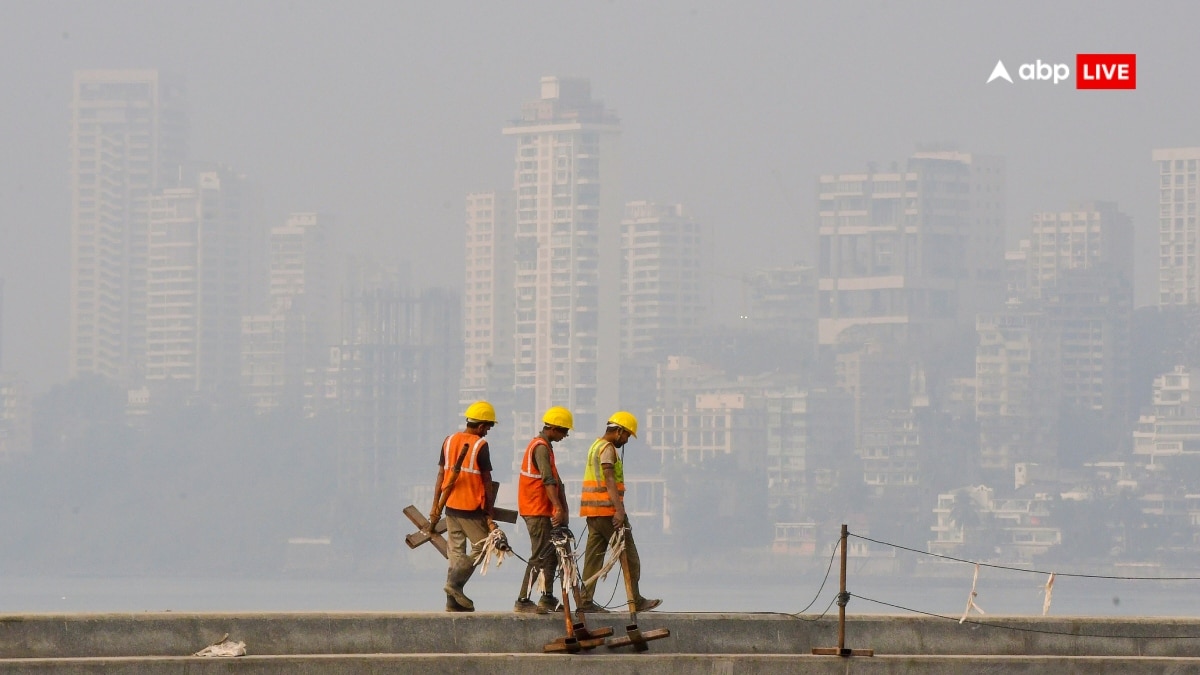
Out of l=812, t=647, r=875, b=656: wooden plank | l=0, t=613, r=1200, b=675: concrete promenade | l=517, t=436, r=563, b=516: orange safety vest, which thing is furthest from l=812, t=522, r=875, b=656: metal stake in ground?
l=517, t=436, r=563, b=516: orange safety vest

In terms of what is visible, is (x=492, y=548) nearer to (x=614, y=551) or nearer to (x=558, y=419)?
(x=614, y=551)

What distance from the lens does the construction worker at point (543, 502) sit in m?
13.4

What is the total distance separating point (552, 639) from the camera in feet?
41.0

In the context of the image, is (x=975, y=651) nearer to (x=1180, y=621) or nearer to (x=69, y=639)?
(x=1180, y=621)

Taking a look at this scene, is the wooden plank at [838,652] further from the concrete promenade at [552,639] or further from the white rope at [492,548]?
the white rope at [492,548]

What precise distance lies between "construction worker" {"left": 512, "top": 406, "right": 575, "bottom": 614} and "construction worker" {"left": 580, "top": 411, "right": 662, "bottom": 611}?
0.67 ft

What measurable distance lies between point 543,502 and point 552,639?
134 cm

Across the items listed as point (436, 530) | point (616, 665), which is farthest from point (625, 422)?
point (616, 665)

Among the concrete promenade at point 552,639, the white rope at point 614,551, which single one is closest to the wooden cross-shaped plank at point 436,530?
the white rope at point 614,551

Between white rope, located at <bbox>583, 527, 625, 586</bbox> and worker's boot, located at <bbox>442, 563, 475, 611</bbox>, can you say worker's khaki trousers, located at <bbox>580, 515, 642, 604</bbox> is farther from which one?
worker's boot, located at <bbox>442, 563, 475, 611</bbox>

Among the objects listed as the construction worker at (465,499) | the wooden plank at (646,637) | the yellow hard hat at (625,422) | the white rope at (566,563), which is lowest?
the wooden plank at (646,637)

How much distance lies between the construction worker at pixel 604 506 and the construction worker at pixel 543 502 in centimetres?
21

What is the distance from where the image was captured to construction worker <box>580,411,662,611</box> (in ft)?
44.1

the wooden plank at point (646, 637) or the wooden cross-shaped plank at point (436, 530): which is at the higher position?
the wooden cross-shaped plank at point (436, 530)
